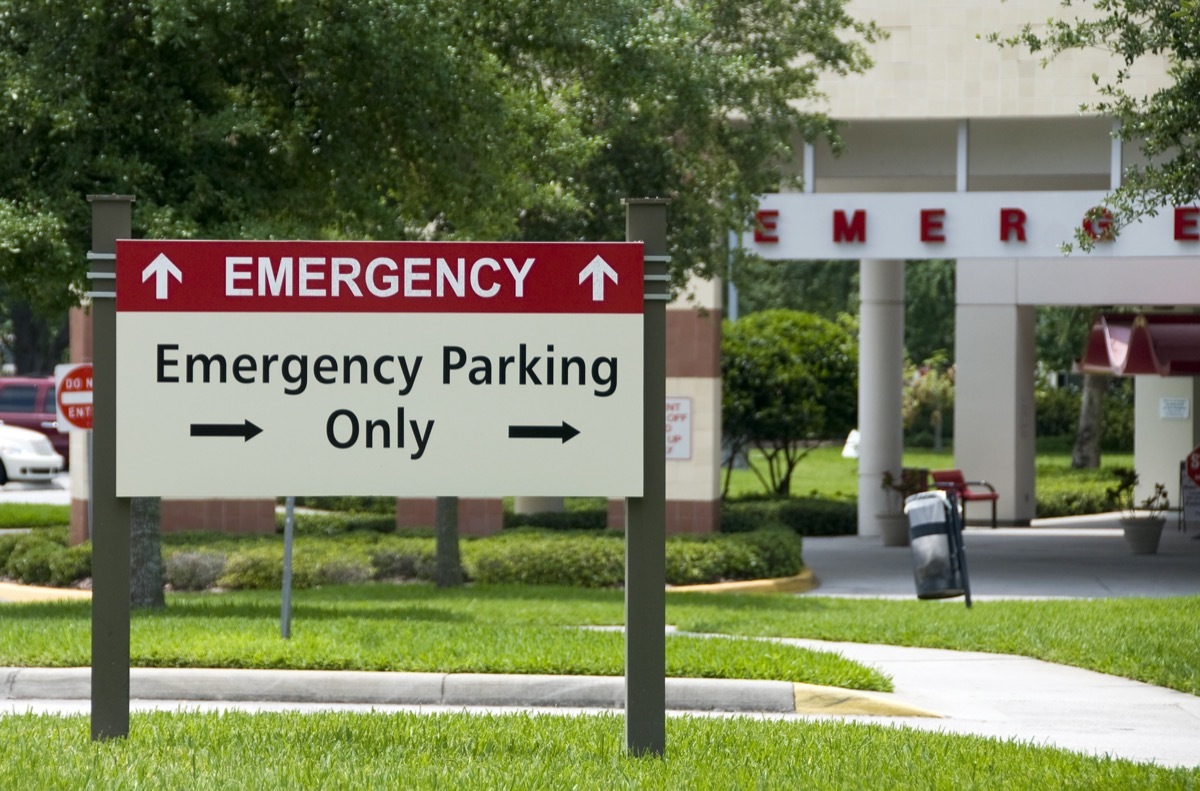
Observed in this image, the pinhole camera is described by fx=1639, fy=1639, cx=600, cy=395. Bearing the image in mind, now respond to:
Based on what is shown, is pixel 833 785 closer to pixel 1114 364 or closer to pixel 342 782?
pixel 342 782

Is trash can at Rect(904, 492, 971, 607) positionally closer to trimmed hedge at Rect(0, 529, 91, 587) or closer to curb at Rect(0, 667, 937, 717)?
curb at Rect(0, 667, 937, 717)

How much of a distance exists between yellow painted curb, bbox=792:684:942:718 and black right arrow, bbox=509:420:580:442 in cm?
383

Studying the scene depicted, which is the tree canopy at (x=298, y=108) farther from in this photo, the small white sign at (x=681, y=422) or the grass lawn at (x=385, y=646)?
the small white sign at (x=681, y=422)

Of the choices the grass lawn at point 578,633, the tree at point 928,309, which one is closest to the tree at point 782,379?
the grass lawn at point 578,633

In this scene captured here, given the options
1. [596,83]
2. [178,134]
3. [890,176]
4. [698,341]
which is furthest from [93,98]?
[890,176]

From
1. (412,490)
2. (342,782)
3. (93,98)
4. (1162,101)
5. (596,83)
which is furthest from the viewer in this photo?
(596,83)

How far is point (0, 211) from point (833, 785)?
7535 mm

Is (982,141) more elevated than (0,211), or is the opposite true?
(982,141)

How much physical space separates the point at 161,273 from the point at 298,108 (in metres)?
6.34

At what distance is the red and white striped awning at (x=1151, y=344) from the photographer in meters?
25.0

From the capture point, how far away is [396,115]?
12.4 m

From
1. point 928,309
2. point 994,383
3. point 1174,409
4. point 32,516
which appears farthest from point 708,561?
point 928,309

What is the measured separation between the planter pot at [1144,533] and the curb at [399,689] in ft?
46.9

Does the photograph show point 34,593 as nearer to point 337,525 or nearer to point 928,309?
point 337,525
